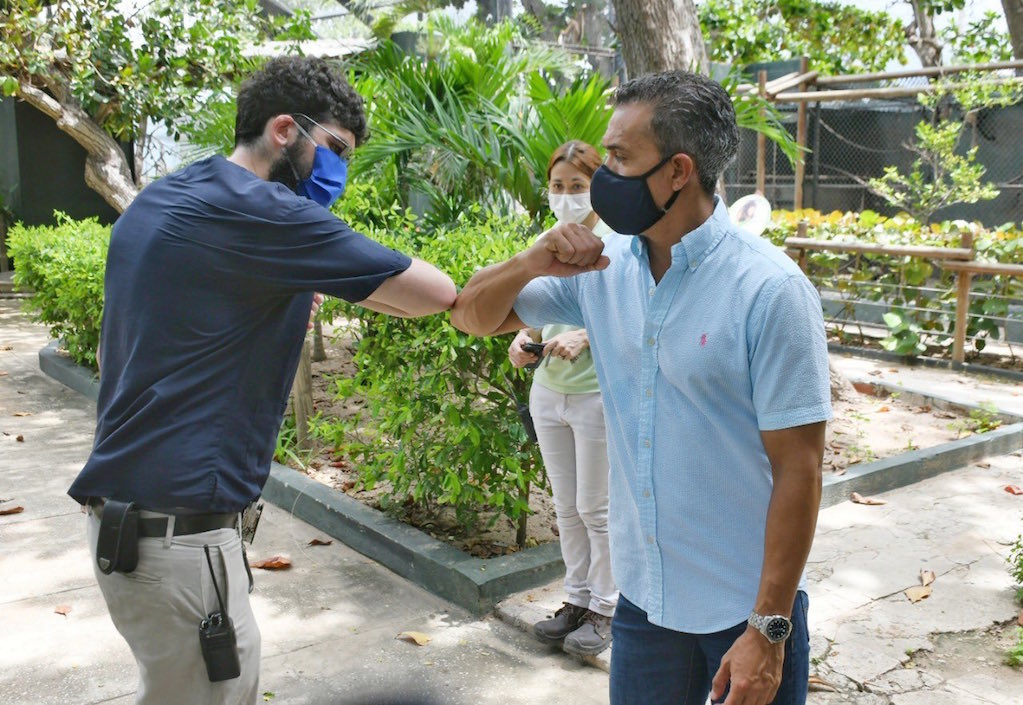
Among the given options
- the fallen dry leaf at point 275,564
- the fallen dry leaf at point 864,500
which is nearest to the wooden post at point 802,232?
the fallen dry leaf at point 864,500

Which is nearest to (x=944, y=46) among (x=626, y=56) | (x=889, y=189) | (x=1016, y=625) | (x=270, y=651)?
(x=889, y=189)

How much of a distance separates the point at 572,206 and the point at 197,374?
2.06 m

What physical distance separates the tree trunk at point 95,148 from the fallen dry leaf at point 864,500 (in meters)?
8.46

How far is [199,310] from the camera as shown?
2.32 meters

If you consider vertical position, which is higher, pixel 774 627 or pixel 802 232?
pixel 802 232

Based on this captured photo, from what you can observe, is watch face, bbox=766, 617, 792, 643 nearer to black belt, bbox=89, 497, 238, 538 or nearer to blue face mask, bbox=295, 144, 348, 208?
black belt, bbox=89, 497, 238, 538

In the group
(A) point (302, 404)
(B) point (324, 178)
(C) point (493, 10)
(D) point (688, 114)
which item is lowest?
(A) point (302, 404)

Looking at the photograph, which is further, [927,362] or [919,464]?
[927,362]

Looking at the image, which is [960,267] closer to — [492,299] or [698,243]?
[492,299]

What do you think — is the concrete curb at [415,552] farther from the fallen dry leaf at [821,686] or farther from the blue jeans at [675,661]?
the blue jeans at [675,661]

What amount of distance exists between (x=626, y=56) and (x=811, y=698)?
467 cm

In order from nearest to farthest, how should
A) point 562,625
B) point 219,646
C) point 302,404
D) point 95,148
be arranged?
point 219,646, point 562,625, point 302,404, point 95,148

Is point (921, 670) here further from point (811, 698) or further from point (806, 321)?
point (806, 321)

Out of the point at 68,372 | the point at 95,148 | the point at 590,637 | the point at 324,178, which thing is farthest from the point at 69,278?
the point at 324,178
